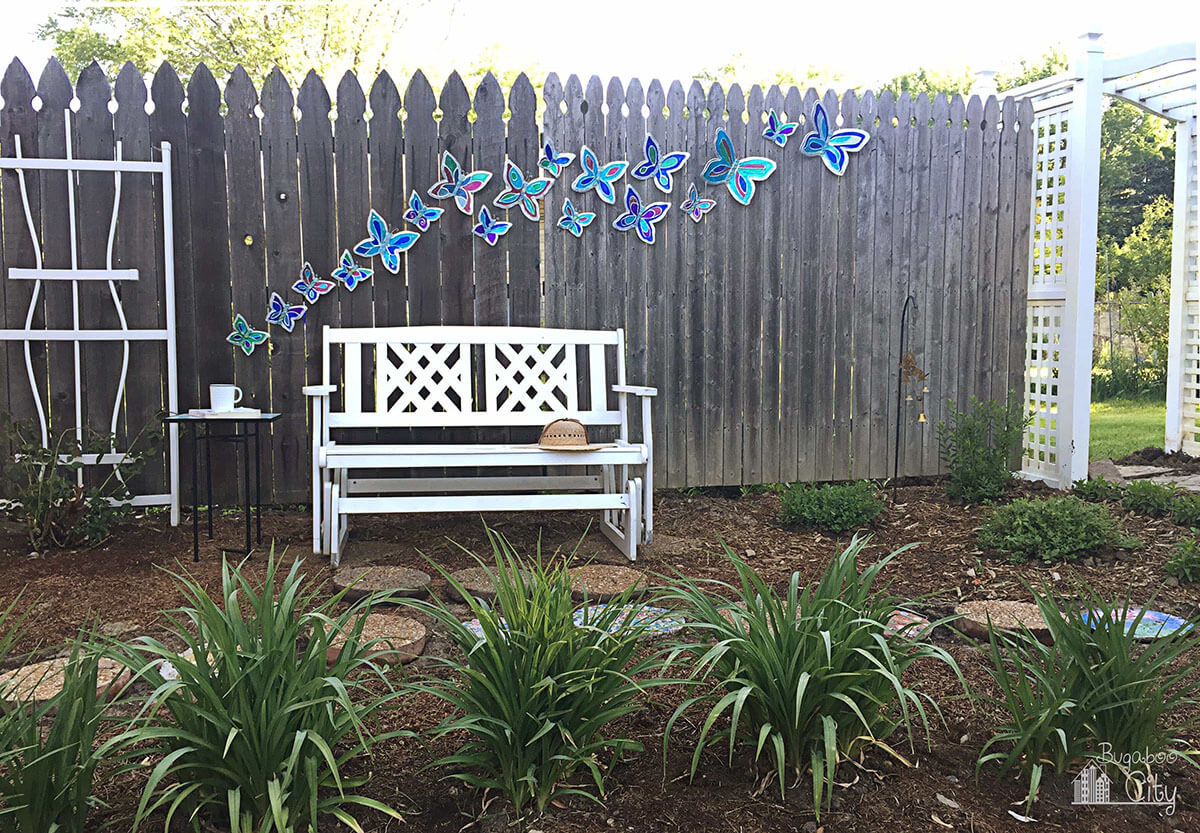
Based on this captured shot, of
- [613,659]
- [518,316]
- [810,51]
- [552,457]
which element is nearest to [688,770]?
[613,659]

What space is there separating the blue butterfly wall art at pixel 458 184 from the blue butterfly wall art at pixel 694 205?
38.3 inches

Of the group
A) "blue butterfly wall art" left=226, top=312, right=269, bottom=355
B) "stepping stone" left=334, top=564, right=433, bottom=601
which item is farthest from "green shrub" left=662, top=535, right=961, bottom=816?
"blue butterfly wall art" left=226, top=312, right=269, bottom=355

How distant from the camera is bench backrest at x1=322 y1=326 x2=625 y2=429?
429cm

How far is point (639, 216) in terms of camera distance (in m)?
4.73

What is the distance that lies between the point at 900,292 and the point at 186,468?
3.64 metres

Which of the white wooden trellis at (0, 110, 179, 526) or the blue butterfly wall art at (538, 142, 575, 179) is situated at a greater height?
the blue butterfly wall art at (538, 142, 575, 179)

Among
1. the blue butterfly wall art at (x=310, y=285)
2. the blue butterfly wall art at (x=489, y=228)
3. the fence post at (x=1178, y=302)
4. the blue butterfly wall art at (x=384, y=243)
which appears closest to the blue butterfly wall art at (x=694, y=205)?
the blue butterfly wall art at (x=489, y=228)

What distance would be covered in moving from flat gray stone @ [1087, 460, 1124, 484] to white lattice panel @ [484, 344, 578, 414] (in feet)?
10.1

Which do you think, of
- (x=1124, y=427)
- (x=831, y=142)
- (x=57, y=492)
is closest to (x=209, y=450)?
(x=57, y=492)

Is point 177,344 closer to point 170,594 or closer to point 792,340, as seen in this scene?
point 170,594

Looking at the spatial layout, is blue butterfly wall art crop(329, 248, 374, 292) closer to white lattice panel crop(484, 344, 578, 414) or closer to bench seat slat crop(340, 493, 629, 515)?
white lattice panel crop(484, 344, 578, 414)

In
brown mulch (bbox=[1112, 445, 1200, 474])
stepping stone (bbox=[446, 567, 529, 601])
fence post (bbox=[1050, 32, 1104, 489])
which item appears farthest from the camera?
brown mulch (bbox=[1112, 445, 1200, 474])

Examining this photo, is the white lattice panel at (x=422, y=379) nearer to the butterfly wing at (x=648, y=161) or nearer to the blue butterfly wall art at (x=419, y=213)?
the blue butterfly wall art at (x=419, y=213)

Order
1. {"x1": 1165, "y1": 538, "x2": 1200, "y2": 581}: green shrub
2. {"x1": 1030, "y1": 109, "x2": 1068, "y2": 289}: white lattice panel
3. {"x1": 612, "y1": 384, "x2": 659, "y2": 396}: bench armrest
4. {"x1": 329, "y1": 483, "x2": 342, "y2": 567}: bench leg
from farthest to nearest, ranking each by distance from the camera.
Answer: {"x1": 1030, "y1": 109, "x2": 1068, "y2": 289}: white lattice panel, {"x1": 612, "y1": 384, "x2": 659, "y2": 396}: bench armrest, {"x1": 329, "y1": 483, "x2": 342, "y2": 567}: bench leg, {"x1": 1165, "y1": 538, "x2": 1200, "y2": 581}: green shrub
